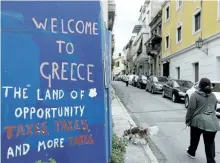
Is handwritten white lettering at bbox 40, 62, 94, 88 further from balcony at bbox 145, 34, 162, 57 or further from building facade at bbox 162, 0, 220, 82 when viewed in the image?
balcony at bbox 145, 34, 162, 57

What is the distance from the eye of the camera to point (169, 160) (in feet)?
21.0

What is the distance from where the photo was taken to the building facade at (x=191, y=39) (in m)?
21.0

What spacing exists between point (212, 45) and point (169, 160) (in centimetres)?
1629

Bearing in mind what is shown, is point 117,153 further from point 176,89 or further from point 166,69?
point 166,69

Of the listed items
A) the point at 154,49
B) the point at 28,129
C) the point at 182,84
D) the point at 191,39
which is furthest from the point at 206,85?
the point at 154,49

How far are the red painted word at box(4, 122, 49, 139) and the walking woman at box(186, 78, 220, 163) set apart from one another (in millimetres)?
3163

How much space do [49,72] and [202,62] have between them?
69.1 ft

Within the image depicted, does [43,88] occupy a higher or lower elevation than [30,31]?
lower

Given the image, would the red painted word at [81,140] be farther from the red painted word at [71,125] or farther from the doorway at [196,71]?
the doorway at [196,71]

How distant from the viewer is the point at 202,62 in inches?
910

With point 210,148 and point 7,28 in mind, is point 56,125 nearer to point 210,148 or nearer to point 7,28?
point 7,28

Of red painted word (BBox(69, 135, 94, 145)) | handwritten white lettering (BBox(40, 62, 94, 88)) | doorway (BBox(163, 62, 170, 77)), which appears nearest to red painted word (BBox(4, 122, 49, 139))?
red painted word (BBox(69, 135, 94, 145))

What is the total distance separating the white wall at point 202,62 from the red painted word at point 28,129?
729 inches

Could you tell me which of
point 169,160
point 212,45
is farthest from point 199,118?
point 212,45
